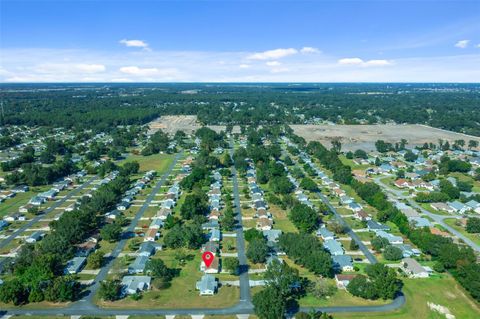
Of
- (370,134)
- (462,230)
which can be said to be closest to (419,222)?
Answer: (462,230)

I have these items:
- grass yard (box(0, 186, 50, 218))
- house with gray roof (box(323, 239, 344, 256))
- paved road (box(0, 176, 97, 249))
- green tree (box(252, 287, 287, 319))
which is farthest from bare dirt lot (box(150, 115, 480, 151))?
green tree (box(252, 287, 287, 319))

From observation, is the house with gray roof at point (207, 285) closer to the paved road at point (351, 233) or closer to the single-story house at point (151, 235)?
the single-story house at point (151, 235)

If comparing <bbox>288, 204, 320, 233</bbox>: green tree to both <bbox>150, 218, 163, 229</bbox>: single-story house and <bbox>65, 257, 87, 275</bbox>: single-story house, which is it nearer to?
<bbox>150, 218, 163, 229</bbox>: single-story house

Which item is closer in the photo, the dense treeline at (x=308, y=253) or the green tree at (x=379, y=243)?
the dense treeline at (x=308, y=253)

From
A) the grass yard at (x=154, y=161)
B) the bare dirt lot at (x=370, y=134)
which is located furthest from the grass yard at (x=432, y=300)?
the bare dirt lot at (x=370, y=134)

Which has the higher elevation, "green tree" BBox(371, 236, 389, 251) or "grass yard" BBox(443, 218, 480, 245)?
"green tree" BBox(371, 236, 389, 251)

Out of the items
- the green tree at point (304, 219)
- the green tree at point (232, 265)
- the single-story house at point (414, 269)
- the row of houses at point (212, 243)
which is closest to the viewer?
the row of houses at point (212, 243)

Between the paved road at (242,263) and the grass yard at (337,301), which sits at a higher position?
the paved road at (242,263)
